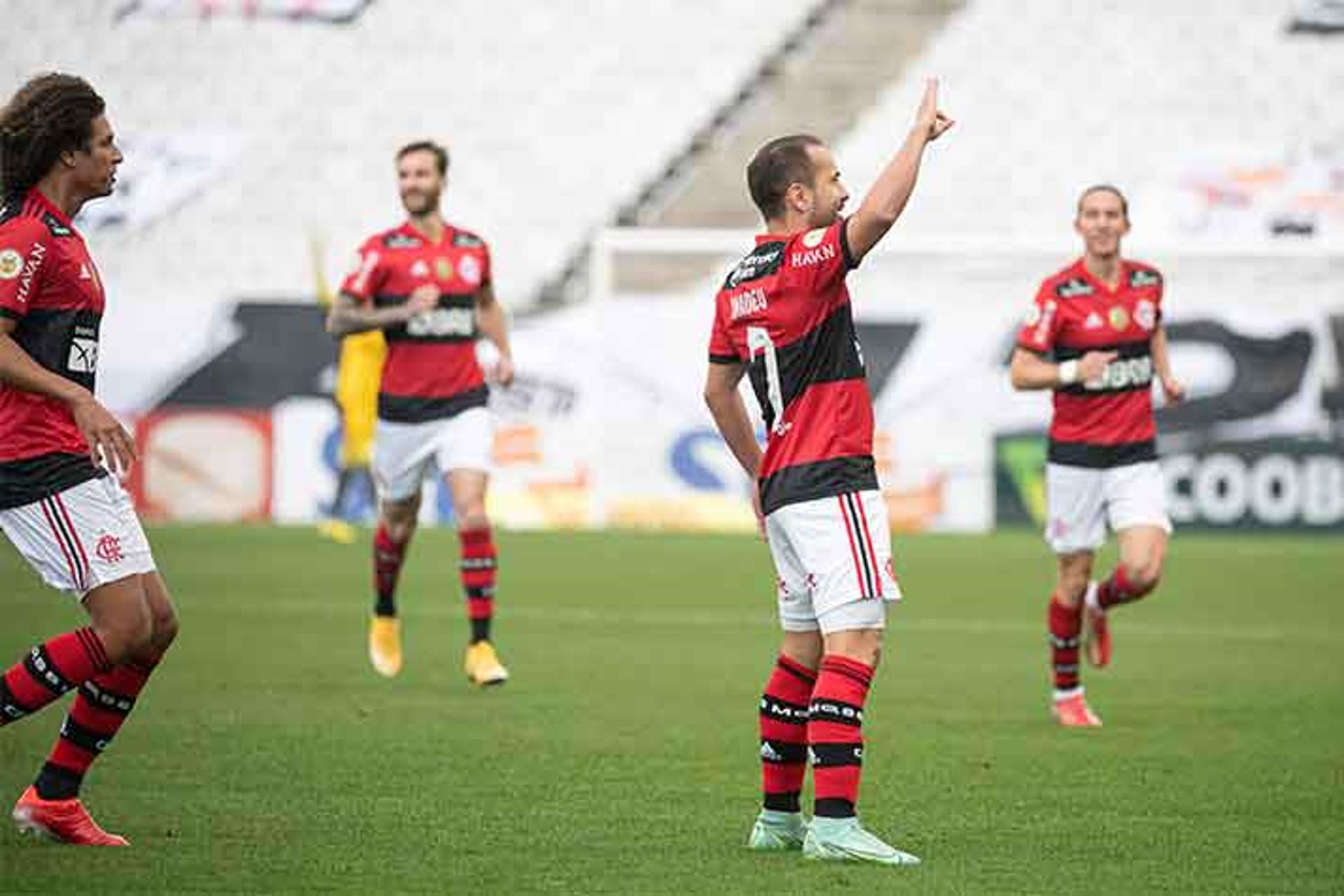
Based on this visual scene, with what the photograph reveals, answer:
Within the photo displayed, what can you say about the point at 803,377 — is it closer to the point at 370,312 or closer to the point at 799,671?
the point at 799,671

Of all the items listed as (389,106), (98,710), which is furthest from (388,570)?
(389,106)

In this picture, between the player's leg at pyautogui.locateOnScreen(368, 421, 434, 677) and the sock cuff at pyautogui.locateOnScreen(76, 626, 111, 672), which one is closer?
the sock cuff at pyautogui.locateOnScreen(76, 626, 111, 672)

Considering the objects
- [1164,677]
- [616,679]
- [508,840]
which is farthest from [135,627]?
[1164,677]

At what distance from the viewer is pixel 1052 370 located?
34.3 feet

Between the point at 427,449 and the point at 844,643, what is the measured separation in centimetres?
554

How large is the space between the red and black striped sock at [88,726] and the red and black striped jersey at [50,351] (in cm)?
61

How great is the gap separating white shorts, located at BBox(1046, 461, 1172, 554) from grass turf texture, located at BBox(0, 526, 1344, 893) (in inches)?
32.3

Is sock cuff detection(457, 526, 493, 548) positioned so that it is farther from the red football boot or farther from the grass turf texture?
the red football boot

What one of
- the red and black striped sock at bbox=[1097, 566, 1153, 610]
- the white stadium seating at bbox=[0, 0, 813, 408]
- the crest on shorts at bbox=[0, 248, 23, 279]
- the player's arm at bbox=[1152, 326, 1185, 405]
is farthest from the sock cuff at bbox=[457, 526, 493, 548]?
the white stadium seating at bbox=[0, 0, 813, 408]

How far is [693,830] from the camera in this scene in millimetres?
7223

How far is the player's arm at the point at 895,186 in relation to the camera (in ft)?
20.5

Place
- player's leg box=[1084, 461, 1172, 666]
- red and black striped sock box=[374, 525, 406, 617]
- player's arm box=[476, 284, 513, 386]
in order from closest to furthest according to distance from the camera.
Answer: player's leg box=[1084, 461, 1172, 666], red and black striped sock box=[374, 525, 406, 617], player's arm box=[476, 284, 513, 386]

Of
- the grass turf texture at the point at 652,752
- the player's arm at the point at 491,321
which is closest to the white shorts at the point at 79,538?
the grass turf texture at the point at 652,752

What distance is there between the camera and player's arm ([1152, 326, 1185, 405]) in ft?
35.7
